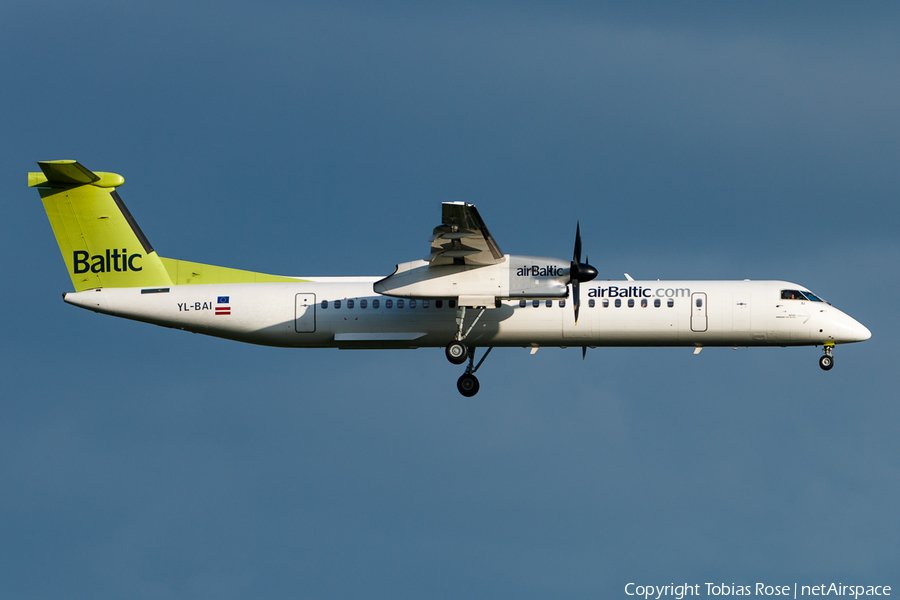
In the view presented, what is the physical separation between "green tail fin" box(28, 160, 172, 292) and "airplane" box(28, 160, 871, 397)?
29 mm

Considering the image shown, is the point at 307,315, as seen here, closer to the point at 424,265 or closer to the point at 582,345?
the point at 424,265

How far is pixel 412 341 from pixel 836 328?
39.3 feet

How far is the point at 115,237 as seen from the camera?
3022 cm

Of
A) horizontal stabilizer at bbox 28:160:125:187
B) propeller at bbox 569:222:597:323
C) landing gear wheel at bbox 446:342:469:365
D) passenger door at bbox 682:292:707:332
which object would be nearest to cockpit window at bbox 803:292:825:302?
passenger door at bbox 682:292:707:332

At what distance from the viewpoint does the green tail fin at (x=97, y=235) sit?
29.6 m

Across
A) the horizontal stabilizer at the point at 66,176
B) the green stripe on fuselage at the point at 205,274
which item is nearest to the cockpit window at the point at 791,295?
the green stripe on fuselage at the point at 205,274

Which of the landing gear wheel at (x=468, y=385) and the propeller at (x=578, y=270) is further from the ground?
the propeller at (x=578, y=270)

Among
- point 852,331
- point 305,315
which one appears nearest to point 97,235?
point 305,315

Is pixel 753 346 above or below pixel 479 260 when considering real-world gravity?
below

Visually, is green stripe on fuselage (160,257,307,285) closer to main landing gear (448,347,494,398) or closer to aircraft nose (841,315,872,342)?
main landing gear (448,347,494,398)

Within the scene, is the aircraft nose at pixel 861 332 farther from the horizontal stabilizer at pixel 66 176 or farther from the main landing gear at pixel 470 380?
the horizontal stabilizer at pixel 66 176

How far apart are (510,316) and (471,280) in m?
2.30

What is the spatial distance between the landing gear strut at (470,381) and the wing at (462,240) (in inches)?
145

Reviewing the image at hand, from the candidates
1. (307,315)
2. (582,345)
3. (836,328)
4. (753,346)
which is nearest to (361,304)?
(307,315)
